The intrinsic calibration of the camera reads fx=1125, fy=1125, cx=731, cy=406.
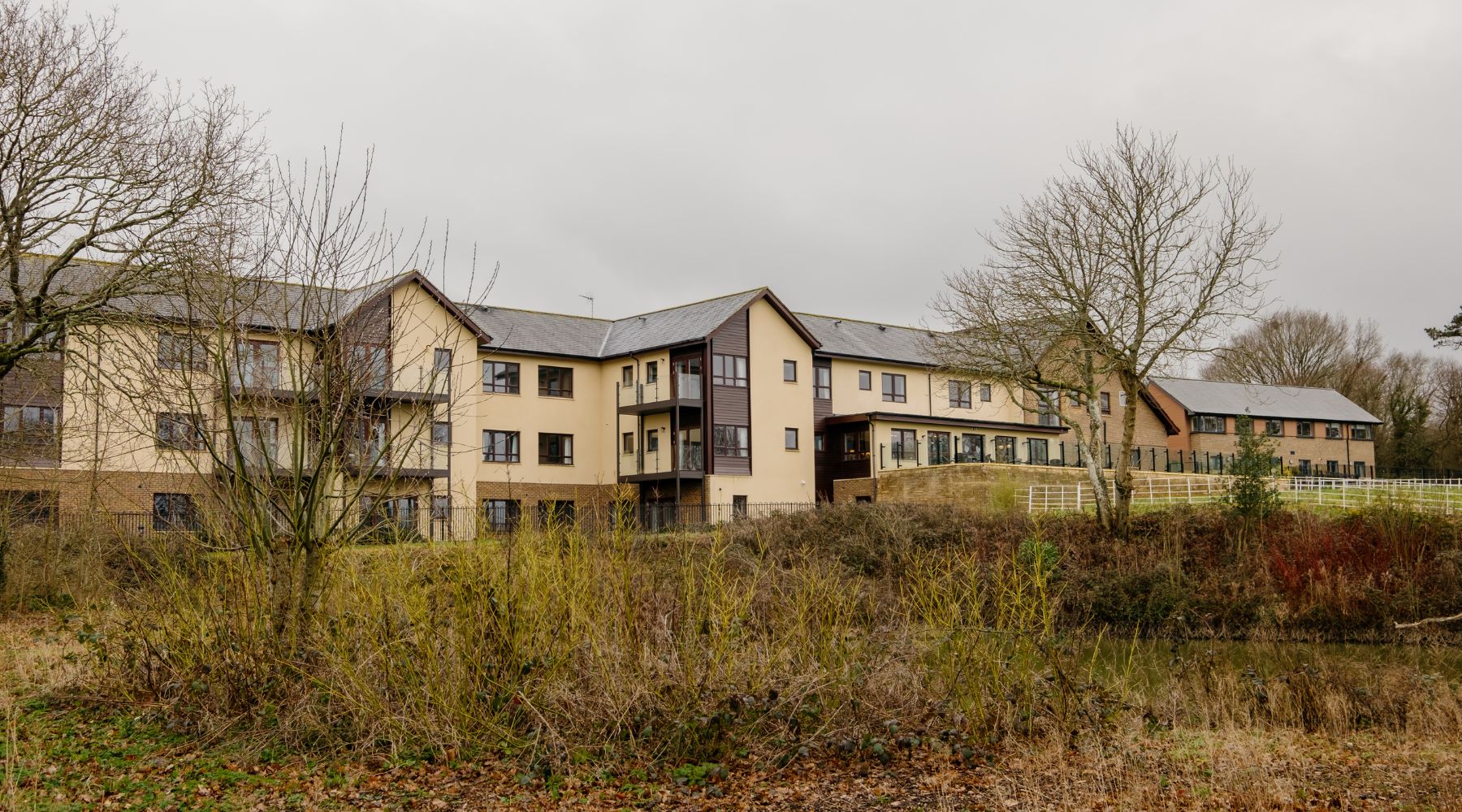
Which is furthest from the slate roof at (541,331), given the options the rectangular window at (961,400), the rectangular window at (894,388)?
the rectangular window at (961,400)

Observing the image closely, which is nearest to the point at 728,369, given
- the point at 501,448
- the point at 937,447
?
the point at 501,448

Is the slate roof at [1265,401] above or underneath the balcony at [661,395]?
above

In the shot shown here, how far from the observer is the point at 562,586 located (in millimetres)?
10484

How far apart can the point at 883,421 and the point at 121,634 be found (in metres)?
34.3

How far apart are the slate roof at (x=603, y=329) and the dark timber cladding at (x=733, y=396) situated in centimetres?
53

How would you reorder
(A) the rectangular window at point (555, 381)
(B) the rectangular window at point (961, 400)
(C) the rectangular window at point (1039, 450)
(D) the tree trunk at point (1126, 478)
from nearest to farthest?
(D) the tree trunk at point (1126, 478)
(A) the rectangular window at point (555, 381)
(B) the rectangular window at point (961, 400)
(C) the rectangular window at point (1039, 450)

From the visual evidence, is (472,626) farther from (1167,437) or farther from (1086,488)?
(1167,437)

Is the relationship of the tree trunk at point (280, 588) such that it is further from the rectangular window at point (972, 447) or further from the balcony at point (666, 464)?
the rectangular window at point (972, 447)

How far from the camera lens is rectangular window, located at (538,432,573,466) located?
4169 centimetres

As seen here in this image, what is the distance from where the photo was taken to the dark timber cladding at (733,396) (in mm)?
40438

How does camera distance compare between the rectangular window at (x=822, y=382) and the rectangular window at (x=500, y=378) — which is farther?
the rectangular window at (x=822, y=382)

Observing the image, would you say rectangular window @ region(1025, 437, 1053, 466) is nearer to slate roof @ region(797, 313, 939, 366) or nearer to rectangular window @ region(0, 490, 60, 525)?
slate roof @ region(797, 313, 939, 366)

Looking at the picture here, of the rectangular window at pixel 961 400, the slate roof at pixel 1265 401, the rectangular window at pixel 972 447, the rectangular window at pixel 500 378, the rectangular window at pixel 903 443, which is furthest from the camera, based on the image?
the slate roof at pixel 1265 401

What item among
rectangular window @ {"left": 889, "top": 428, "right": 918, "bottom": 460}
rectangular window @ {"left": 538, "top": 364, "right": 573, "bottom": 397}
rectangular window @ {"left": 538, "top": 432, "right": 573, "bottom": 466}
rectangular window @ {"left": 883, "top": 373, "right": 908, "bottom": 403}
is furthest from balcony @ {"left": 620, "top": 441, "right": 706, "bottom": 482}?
rectangular window @ {"left": 883, "top": 373, "right": 908, "bottom": 403}
